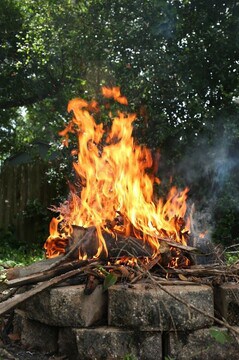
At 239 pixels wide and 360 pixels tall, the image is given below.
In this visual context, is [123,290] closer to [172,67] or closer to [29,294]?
[29,294]

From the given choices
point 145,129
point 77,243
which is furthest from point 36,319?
point 145,129

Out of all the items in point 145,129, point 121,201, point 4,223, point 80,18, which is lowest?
point 121,201

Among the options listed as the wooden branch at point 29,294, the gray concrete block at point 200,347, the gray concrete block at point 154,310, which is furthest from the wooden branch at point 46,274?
the gray concrete block at point 200,347

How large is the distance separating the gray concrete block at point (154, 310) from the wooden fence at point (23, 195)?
855cm

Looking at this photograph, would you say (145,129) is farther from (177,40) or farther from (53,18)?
(53,18)

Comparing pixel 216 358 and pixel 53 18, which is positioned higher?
pixel 53 18

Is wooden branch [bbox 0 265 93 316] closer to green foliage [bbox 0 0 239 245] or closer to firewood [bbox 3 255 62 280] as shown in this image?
firewood [bbox 3 255 62 280]

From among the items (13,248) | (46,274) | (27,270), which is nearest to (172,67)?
(13,248)

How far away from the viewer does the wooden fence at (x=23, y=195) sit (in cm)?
1180

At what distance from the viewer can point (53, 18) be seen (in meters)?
10.5

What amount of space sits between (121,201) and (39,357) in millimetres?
1521

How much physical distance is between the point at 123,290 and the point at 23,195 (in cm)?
901

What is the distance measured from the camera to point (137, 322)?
330 cm

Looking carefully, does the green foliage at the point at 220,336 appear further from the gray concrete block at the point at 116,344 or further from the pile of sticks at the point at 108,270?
the pile of sticks at the point at 108,270
